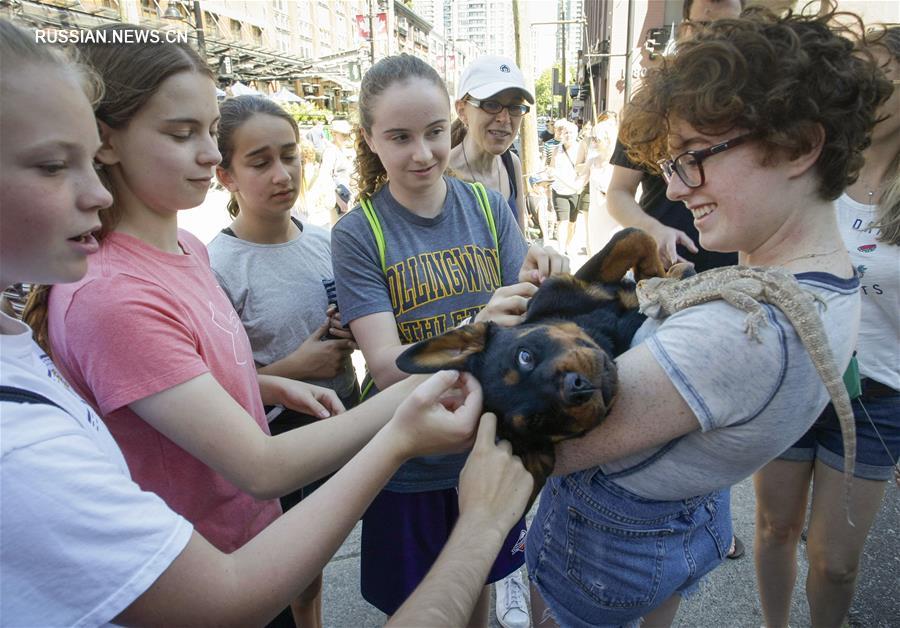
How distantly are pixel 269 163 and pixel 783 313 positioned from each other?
7.07 ft

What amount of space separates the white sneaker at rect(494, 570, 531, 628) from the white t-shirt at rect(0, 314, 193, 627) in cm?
237

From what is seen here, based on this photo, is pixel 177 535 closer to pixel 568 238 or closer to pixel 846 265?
pixel 846 265

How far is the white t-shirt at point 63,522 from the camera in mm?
770

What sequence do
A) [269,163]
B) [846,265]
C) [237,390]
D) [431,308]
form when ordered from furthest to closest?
[269,163] < [431,308] < [237,390] < [846,265]

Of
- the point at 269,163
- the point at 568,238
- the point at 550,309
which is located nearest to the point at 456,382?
the point at 550,309

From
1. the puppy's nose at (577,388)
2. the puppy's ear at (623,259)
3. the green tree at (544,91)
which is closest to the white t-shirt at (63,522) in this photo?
the puppy's nose at (577,388)

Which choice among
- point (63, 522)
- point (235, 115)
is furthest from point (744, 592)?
point (235, 115)

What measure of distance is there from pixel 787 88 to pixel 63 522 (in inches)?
66.7

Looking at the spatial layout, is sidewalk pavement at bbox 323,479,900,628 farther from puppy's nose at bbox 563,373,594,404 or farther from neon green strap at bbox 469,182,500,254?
puppy's nose at bbox 563,373,594,404

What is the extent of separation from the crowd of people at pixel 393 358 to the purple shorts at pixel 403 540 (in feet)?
0.04

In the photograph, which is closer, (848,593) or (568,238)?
(848,593)

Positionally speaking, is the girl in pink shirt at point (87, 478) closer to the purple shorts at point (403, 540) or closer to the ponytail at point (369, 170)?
the purple shorts at point (403, 540)

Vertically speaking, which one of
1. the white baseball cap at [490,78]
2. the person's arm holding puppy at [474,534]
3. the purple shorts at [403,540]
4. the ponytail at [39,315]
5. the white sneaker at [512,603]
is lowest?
the white sneaker at [512,603]

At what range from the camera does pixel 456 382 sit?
1.51 m
